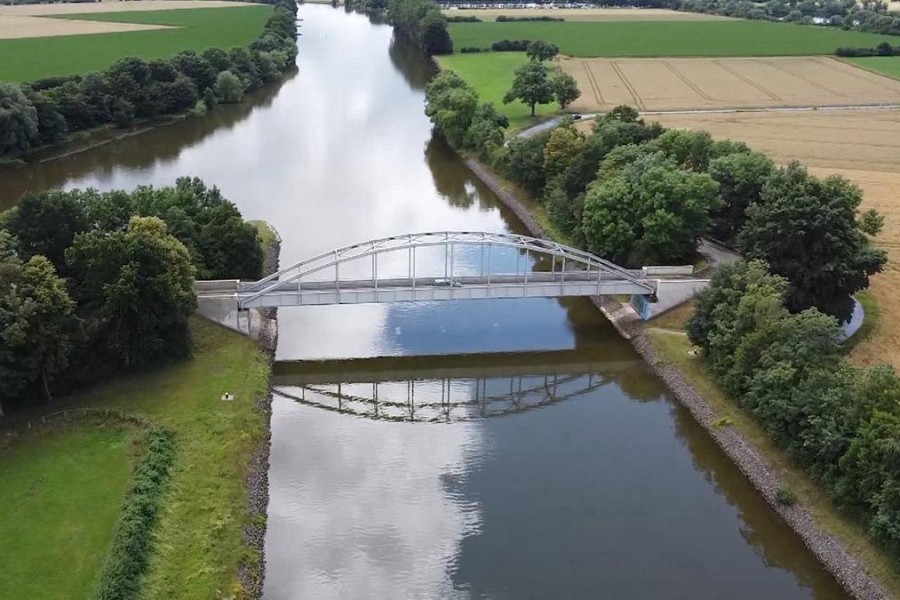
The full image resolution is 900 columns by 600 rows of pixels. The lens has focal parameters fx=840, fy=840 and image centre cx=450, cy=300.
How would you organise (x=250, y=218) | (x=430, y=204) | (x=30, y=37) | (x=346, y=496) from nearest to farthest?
(x=346, y=496), (x=250, y=218), (x=430, y=204), (x=30, y=37)

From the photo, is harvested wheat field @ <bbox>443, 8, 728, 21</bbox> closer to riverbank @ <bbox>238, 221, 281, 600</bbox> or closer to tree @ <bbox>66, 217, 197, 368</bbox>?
riverbank @ <bbox>238, 221, 281, 600</bbox>

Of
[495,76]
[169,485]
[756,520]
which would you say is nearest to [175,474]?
[169,485]

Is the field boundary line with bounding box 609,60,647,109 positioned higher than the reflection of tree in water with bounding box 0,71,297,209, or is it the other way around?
the field boundary line with bounding box 609,60,647,109

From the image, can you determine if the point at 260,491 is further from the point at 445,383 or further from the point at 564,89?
the point at 564,89

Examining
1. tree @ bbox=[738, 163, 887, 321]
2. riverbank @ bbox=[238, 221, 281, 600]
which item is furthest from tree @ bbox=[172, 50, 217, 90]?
tree @ bbox=[738, 163, 887, 321]

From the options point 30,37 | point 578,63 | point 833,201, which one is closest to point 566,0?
point 578,63

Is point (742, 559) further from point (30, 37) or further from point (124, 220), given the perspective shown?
point (30, 37)
